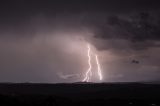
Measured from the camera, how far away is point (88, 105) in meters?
170

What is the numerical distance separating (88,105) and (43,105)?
1854 inches

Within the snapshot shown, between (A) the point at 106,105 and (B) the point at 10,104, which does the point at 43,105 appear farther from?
(A) the point at 106,105

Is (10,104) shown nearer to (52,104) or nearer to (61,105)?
(52,104)

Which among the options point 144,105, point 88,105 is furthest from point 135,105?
point 88,105

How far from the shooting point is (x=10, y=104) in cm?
12294

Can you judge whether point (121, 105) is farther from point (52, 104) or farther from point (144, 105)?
point (52, 104)

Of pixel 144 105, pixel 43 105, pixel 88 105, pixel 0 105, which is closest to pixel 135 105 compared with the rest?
pixel 144 105

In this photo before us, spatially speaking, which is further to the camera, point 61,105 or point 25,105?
point 61,105

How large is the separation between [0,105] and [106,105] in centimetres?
6043

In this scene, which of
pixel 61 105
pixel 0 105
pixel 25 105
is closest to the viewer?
pixel 0 105

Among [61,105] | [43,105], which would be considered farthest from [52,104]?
[61,105]

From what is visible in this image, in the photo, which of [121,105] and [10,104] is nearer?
[10,104]

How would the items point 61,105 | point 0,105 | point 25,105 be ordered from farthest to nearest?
point 61,105
point 25,105
point 0,105

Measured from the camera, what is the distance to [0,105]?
389 feet
